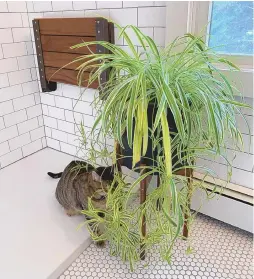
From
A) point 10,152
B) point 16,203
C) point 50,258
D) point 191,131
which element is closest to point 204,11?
point 191,131

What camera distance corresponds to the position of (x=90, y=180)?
1292mm

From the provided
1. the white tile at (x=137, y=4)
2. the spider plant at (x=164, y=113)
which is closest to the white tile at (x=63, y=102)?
the white tile at (x=137, y=4)

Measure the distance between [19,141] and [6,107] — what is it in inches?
11.1

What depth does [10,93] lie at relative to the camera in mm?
1857

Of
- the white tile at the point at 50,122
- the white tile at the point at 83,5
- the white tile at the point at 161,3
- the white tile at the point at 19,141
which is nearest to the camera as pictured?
the white tile at the point at 161,3

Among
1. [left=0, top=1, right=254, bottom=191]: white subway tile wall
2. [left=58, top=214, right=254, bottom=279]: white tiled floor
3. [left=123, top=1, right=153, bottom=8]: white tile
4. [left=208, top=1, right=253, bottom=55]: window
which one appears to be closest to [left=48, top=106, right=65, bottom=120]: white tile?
[left=0, top=1, right=254, bottom=191]: white subway tile wall

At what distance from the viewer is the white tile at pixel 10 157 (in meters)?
1.94

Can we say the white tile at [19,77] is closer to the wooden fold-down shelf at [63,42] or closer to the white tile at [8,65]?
the white tile at [8,65]

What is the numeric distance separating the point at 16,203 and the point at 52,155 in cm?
57

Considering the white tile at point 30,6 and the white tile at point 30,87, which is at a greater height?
the white tile at point 30,6

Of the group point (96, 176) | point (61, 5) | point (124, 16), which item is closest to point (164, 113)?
point (96, 176)

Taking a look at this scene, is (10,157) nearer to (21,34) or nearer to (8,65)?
(8,65)

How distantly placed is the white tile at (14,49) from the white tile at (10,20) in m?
0.12

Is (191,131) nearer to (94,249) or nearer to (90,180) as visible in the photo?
(90,180)
